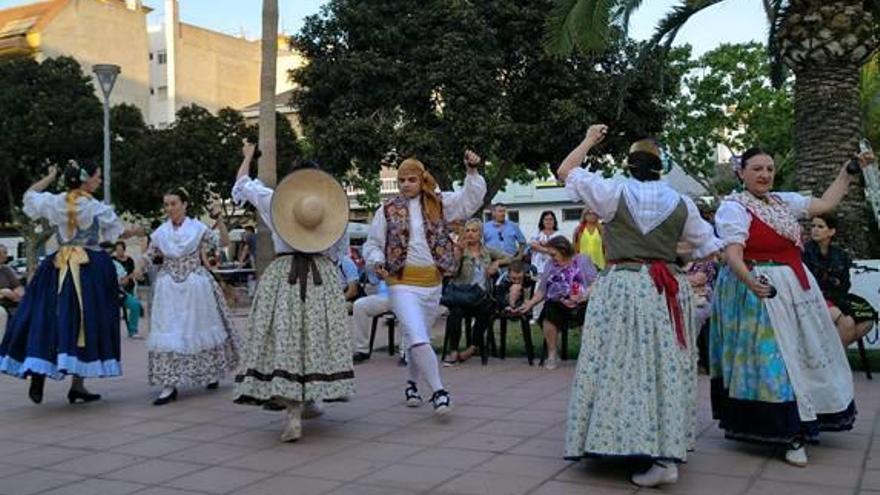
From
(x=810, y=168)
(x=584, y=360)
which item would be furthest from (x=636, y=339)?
(x=810, y=168)

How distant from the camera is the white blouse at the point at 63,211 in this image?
25.0 feet

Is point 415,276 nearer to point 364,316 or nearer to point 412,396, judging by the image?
point 412,396

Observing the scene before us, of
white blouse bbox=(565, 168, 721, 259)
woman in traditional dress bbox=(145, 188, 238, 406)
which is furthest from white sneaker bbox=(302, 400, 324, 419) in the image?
white blouse bbox=(565, 168, 721, 259)

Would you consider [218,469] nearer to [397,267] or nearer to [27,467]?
[27,467]

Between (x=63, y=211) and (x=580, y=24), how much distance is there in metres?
6.95

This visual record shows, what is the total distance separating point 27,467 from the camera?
5.55 meters

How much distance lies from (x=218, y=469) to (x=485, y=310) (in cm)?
472

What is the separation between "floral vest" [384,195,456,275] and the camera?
6.80 metres

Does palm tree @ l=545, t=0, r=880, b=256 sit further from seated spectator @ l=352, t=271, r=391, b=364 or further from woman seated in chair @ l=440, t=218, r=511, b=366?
seated spectator @ l=352, t=271, r=391, b=364

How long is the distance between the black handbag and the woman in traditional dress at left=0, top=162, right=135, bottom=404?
3.34 metres

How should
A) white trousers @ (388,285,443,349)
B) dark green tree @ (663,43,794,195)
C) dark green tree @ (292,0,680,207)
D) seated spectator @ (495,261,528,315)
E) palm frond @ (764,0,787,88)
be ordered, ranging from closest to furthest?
white trousers @ (388,285,443,349), seated spectator @ (495,261,528,315), palm frond @ (764,0,787,88), dark green tree @ (292,0,680,207), dark green tree @ (663,43,794,195)

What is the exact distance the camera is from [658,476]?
4.78 metres

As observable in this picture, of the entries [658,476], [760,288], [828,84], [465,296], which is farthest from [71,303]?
[828,84]

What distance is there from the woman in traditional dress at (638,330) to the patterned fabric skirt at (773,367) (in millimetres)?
417
